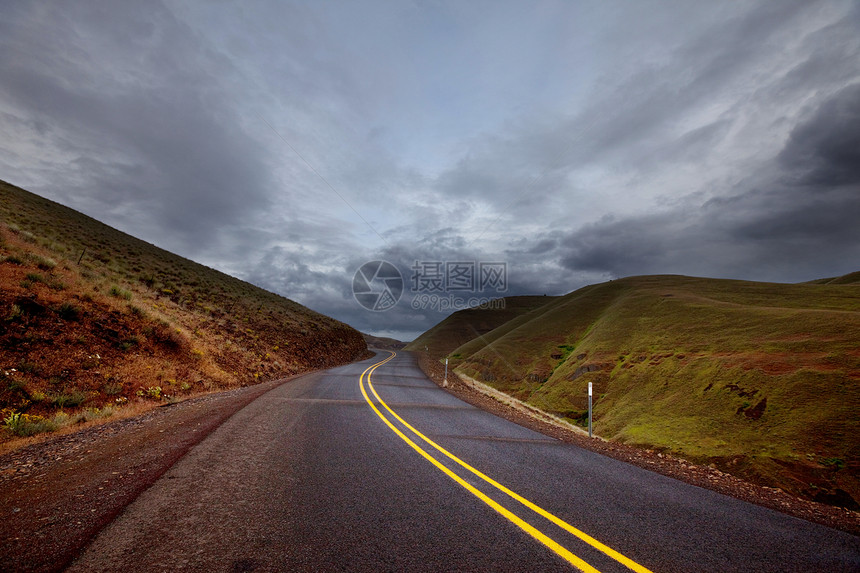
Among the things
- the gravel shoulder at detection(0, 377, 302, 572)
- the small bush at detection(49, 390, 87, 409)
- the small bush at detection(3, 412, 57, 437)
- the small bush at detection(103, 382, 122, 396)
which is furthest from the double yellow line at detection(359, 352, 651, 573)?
the small bush at detection(103, 382, 122, 396)

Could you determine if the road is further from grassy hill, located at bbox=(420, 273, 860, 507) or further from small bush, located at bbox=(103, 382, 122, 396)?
small bush, located at bbox=(103, 382, 122, 396)

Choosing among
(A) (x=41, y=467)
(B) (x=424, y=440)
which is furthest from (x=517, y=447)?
(A) (x=41, y=467)

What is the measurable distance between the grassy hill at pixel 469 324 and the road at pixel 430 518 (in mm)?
79921

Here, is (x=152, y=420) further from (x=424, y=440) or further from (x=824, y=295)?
(x=824, y=295)

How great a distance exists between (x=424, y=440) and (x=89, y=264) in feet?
72.5

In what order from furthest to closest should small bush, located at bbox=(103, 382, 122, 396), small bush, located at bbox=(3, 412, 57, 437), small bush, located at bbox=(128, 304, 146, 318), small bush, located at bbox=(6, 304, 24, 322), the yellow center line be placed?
small bush, located at bbox=(128, 304, 146, 318) < small bush, located at bbox=(103, 382, 122, 396) < small bush, located at bbox=(6, 304, 24, 322) < small bush, located at bbox=(3, 412, 57, 437) < the yellow center line

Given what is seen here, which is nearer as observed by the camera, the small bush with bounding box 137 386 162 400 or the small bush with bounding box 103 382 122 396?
the small bush with bounding box 103 382 122 396

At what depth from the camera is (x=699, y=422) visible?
1162cm

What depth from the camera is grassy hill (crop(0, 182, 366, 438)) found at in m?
9.59

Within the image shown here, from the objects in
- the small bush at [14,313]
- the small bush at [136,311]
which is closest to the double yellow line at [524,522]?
the small bush at [14,313]

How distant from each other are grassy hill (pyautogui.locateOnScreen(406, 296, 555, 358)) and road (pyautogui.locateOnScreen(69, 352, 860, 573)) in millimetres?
79921

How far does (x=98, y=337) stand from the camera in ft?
41.2

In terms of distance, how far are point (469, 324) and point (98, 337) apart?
337ft

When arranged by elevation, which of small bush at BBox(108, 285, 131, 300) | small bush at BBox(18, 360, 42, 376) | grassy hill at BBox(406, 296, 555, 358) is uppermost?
grassy hill at BBox(406, 296, 555, 358)
